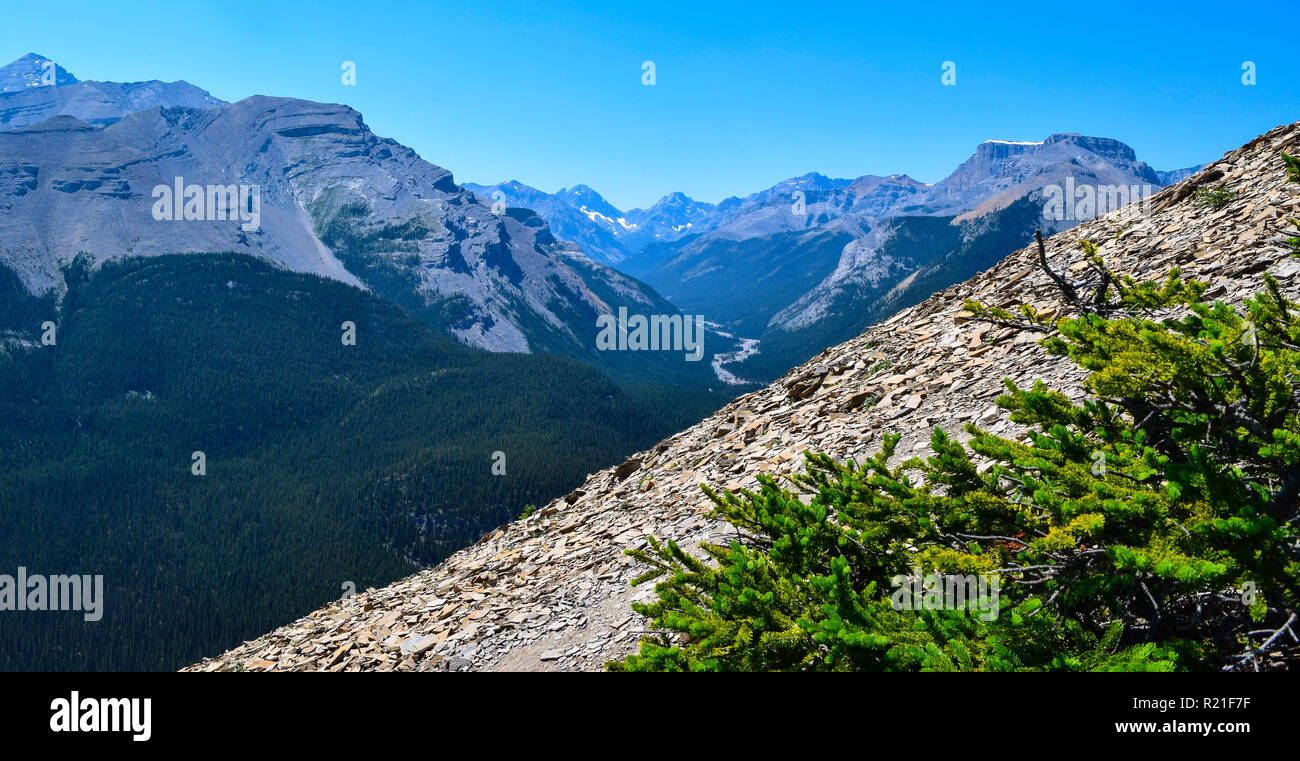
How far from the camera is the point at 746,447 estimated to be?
2117 centimetres

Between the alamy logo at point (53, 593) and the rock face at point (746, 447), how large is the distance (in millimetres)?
138011

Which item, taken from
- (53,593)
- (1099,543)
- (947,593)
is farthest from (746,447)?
(53,593)

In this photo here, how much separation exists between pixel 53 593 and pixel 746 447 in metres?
170

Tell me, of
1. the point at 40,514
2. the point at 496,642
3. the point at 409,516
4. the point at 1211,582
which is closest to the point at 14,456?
the point at 40,514

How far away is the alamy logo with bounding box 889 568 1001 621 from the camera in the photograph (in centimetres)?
658

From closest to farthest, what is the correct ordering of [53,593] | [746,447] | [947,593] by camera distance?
1. [947,593]
2. [746,447]
3. [53,593]
